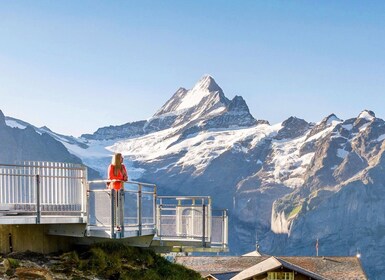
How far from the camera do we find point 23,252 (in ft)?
44.4

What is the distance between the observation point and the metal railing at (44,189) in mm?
14891

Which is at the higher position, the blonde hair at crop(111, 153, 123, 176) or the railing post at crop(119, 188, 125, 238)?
the blonde hair at crop(111, 153, 123, 176)

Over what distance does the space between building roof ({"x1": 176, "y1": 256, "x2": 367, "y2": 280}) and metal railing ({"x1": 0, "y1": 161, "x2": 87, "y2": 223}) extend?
43.1 meters

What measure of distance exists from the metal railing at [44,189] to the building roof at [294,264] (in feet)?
141

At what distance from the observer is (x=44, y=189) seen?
15148 millimetres

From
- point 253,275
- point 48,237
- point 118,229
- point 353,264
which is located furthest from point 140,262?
point 353,264

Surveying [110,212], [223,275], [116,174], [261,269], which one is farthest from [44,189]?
[223,275]

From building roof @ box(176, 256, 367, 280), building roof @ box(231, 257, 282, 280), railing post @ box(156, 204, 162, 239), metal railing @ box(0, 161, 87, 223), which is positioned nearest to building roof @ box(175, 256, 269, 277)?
building roof @ box(176, 256, 367, 280)

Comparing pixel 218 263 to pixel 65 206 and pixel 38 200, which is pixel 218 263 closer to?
pixel 65 206

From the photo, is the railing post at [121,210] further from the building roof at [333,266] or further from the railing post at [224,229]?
the building roof at [333,266]

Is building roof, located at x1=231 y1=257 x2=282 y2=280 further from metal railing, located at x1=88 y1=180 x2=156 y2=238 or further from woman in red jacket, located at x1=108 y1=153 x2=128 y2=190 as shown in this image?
woman in red jacket, located at x1=108 y1=153 x2=128 y2=190

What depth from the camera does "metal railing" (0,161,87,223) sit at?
586 inches

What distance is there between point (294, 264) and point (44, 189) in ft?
168

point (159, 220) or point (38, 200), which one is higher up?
point (38, 200)
